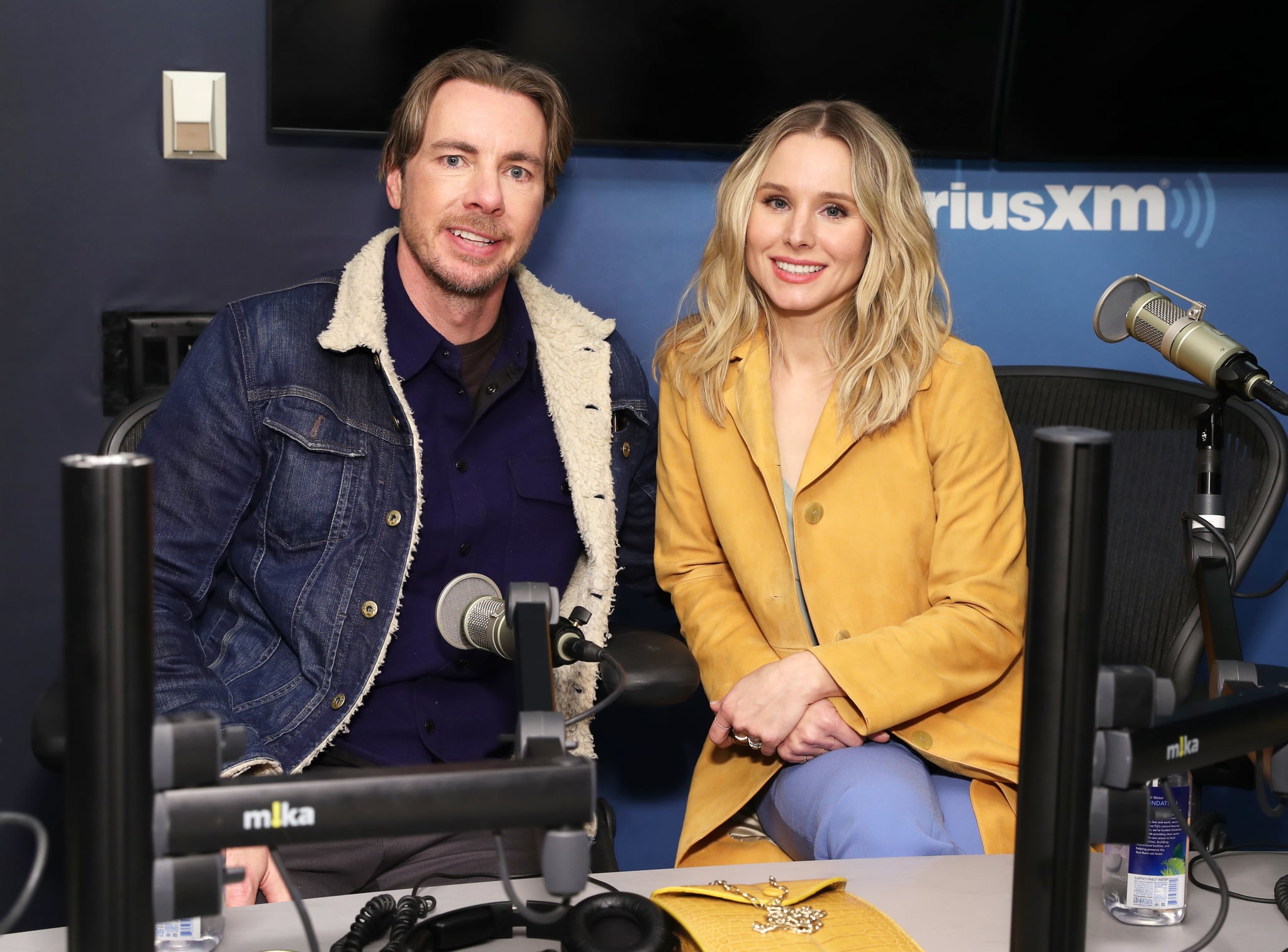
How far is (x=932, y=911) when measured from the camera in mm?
1151

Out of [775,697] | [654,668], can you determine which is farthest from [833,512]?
[654,668]

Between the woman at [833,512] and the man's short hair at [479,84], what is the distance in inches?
11.7

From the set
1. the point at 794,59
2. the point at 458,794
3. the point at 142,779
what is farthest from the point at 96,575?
the point at 794,59

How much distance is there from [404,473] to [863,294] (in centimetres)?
76

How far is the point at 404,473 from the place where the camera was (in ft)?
6.20

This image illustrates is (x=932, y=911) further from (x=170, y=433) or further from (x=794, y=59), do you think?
(x=794, y=59)

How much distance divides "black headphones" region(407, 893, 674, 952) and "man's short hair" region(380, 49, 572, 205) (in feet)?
4.33

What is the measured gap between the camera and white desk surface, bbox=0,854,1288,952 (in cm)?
109

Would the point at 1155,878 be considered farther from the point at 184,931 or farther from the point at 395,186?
the point at 395,186

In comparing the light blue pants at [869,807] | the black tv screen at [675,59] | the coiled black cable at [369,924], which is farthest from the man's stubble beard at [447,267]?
the coiled black cable at [369,924]

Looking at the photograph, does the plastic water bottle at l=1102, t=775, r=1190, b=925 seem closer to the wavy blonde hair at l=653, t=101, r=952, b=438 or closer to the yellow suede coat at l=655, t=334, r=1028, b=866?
the yellow suede coat at l=655, t=334, r=1028, b=866

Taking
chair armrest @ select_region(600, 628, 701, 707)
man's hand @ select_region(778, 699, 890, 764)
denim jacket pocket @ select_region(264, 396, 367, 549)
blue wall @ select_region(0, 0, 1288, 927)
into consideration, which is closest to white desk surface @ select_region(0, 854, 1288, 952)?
chair armrest @ select_region(600, 628, 701, 707)

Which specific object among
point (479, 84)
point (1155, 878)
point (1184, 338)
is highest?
point (479, 84)

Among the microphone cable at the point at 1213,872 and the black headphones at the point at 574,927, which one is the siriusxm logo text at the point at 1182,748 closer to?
the microphone cable at the point at 1213,872
